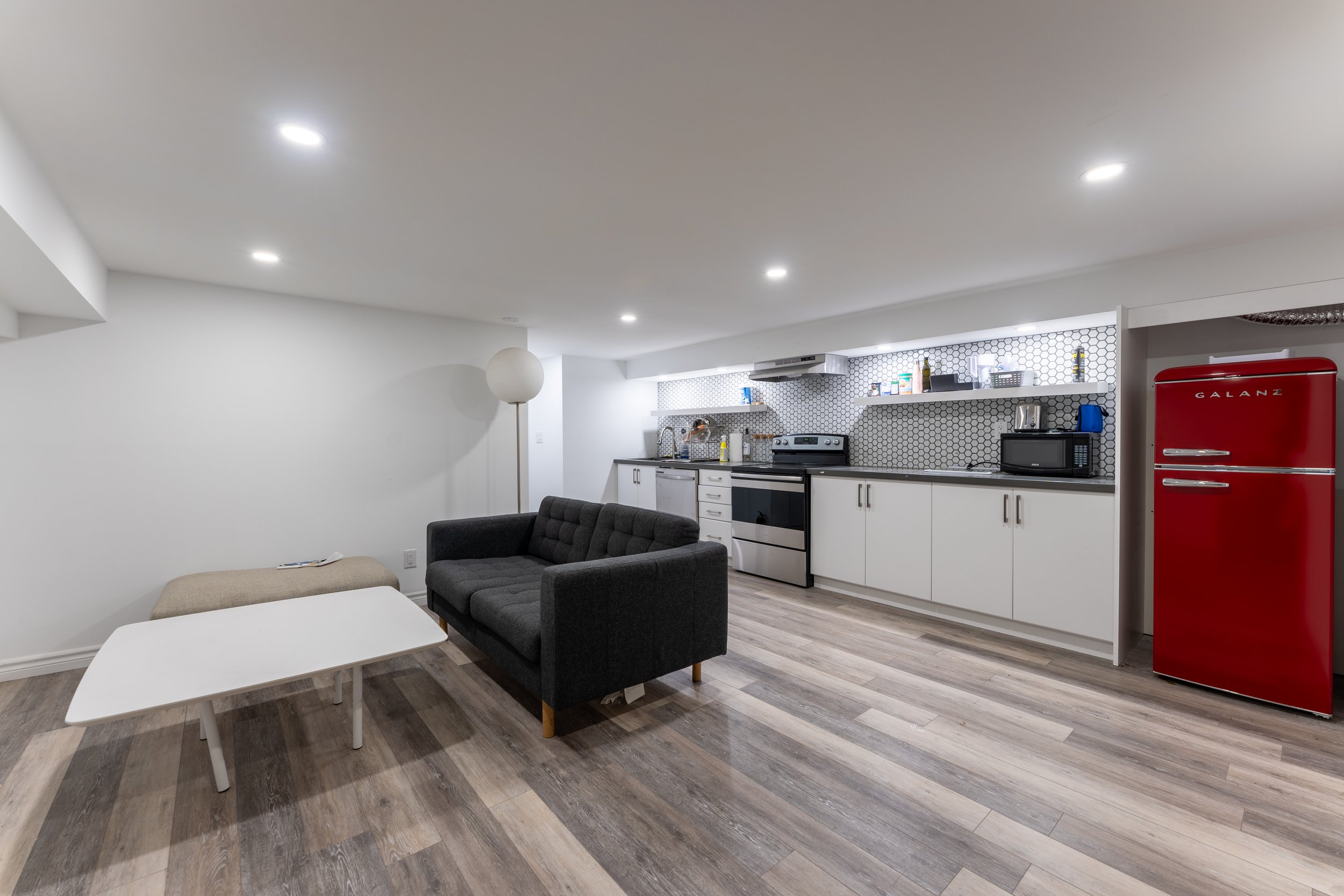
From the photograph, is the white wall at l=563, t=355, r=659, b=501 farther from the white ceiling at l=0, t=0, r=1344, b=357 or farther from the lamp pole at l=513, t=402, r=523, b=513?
the white ceiling at l=0, t=0, r=1344, b=357

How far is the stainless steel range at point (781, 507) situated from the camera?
15.3 feet

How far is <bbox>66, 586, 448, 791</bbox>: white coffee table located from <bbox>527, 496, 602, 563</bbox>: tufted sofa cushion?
42.3 inches

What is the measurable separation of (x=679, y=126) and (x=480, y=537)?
2953 millimetres

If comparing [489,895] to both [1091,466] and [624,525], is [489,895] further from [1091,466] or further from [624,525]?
[1091,466]

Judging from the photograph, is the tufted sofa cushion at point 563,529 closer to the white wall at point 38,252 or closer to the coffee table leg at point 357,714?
the coffee table leg at point 357,714

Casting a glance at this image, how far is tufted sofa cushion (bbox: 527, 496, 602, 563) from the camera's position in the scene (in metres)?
3.53

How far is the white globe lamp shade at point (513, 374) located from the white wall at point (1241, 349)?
395 centimetres

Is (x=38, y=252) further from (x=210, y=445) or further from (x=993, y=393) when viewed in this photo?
(x=993, y=393)

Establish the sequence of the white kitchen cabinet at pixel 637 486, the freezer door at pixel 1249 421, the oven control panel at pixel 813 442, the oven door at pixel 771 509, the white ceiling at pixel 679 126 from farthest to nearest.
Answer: the white kitchen cabinet at pixel 637 486 → the oven control panel at pixel 813 442 → the oven door at pixel 771 509 → the freezer door at pixel 1249 421 → the white ceiling at pixel 679 126

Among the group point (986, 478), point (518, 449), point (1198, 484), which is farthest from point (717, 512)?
point (1198, 484)

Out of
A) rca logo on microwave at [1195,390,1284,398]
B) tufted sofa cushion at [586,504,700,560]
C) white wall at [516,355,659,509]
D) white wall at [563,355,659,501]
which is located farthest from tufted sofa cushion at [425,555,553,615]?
rca logo on microwave at [1195,390,1284,398]

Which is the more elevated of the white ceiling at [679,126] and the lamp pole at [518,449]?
the white ceiling at [679,126]

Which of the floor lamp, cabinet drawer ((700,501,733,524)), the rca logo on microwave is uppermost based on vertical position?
the floor lamp

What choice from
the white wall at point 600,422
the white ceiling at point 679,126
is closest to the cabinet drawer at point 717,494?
the white wall at point 600,422
